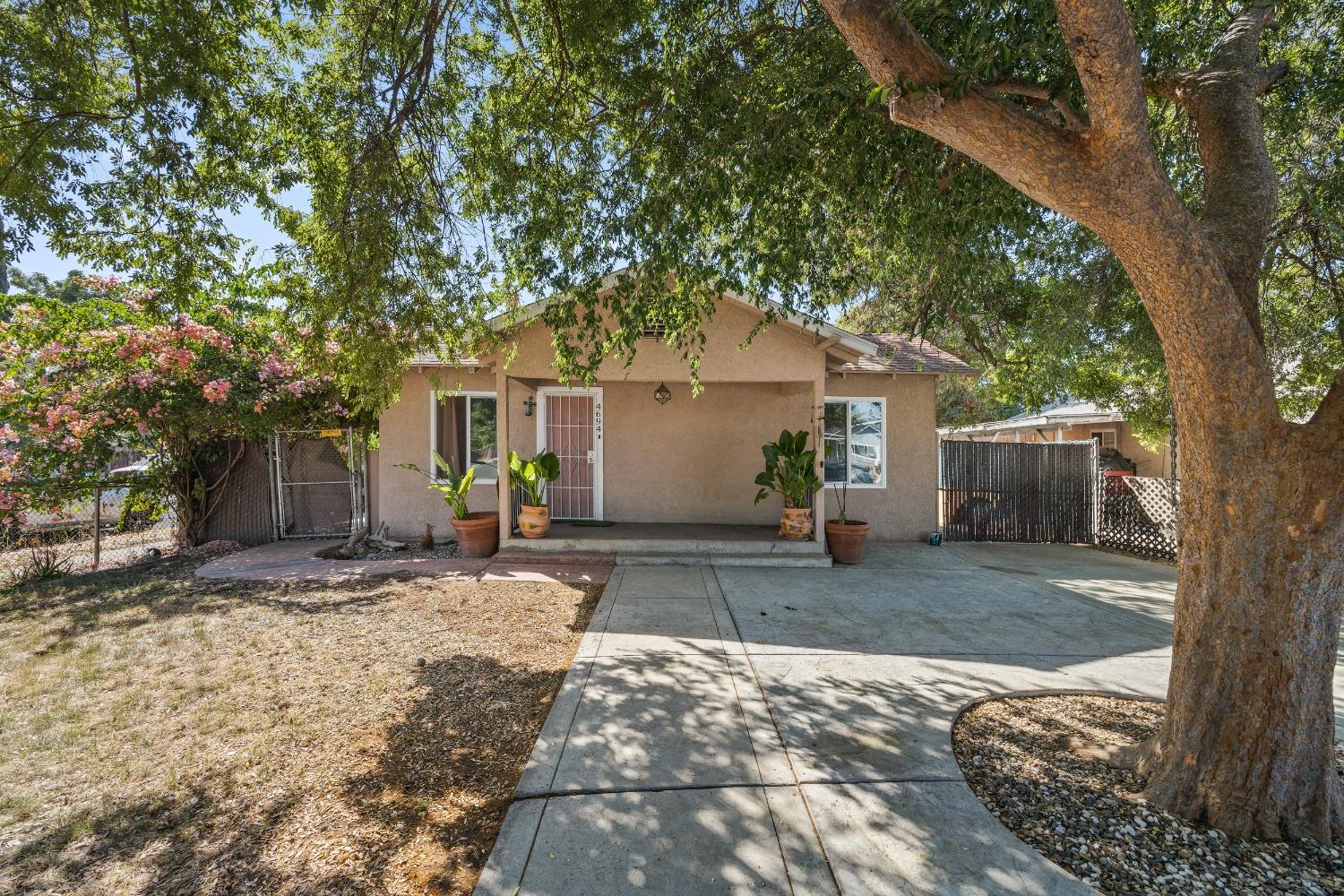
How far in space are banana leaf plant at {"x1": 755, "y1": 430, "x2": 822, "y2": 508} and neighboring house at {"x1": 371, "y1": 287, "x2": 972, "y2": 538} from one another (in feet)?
5.84

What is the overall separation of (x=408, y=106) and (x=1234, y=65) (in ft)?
20.8

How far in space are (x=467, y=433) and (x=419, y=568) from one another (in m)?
2.83

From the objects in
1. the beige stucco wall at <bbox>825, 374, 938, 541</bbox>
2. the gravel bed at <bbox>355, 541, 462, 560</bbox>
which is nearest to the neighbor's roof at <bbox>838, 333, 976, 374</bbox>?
the beige stucco wall at <bbox>825, 374, 938, 541</bbox>

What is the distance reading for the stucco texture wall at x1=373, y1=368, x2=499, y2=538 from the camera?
10.1 meters

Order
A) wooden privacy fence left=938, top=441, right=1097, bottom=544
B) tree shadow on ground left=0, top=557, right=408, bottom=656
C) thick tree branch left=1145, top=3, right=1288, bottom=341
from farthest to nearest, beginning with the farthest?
wooden privacy fence left=938, top=441, right=1097, bottom=544 → tree shadow on ground left=0, top=557, right=408, bottom=656 → thick tree branch left=1145, top=3, right=1288, bottom=341

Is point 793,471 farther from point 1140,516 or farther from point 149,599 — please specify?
point 149,599

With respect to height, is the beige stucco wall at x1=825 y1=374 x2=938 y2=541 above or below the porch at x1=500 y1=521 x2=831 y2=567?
above

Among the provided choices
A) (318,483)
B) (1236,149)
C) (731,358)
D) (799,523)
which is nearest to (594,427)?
(731,358)

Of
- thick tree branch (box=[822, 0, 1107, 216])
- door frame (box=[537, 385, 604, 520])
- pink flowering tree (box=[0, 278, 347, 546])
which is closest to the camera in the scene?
thick tree branch (box=[822, 0, 1107, 216])

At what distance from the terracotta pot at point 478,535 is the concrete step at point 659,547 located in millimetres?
378

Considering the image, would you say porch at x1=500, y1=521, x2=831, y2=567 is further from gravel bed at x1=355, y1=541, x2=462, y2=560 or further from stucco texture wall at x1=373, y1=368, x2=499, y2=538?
stucco texture wall at x1=373, y1=368, x2=499, y2=538

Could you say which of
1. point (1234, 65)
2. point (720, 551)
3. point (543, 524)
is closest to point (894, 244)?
point (1234, 65)

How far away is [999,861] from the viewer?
2496 mm

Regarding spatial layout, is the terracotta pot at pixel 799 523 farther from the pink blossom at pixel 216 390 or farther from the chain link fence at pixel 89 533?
the chain link fence at pixel 89 533
